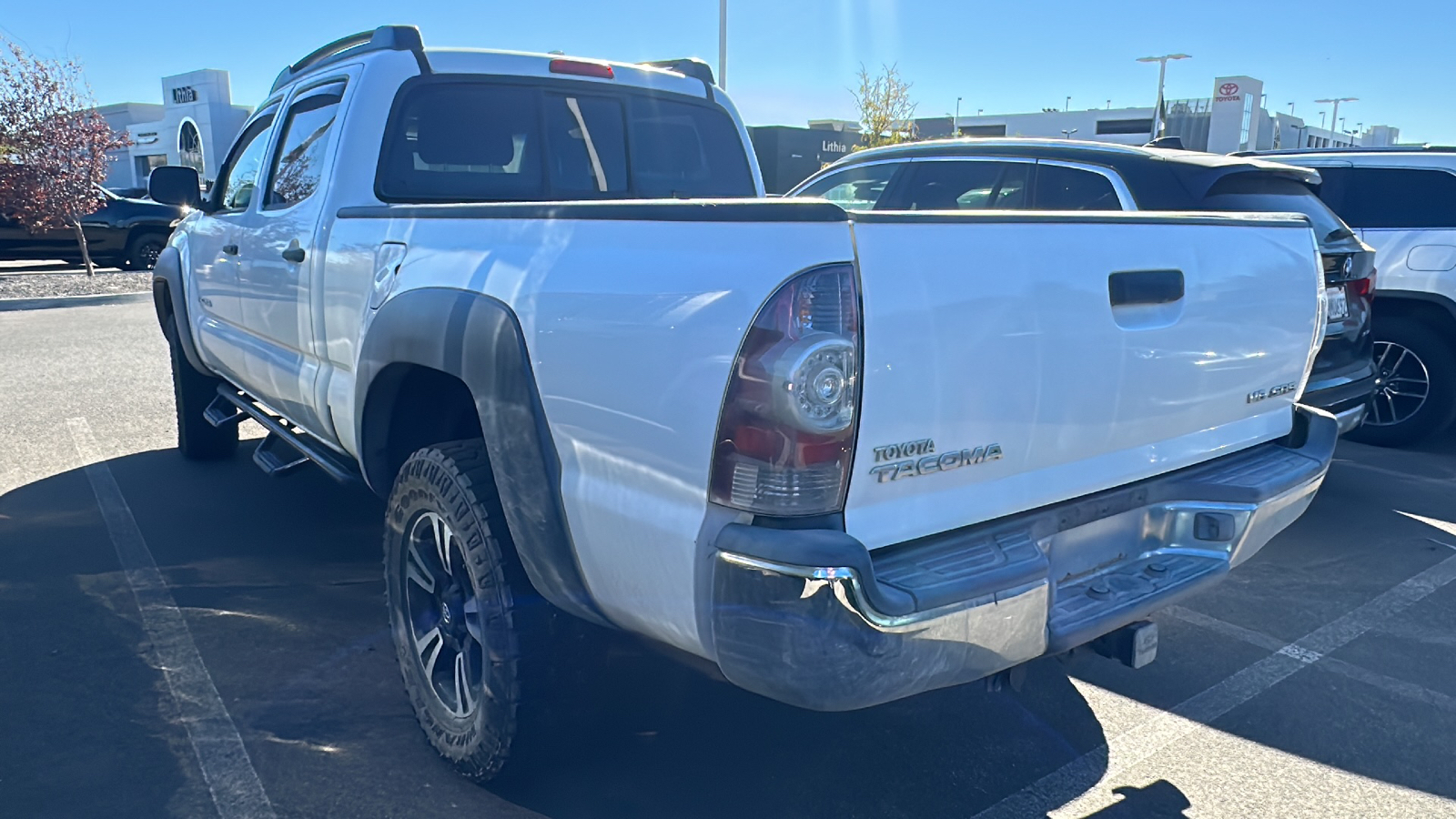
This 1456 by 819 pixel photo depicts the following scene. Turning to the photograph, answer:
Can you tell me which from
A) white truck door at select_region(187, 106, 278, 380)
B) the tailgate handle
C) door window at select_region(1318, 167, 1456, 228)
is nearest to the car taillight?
the tailgate handle

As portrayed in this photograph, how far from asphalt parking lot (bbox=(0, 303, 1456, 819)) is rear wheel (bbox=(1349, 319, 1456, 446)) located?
2.05 meters

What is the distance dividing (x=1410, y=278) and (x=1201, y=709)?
15.7ft

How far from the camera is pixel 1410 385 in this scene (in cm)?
662

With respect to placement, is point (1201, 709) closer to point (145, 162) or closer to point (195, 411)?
point (195, 411)

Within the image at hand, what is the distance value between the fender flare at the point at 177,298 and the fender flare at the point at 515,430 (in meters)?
3.53

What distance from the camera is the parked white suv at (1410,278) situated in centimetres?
650

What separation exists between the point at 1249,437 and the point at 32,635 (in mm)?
4085

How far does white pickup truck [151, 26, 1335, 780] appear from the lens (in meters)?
1.88

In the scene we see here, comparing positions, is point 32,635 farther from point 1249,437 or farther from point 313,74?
point 1249,437

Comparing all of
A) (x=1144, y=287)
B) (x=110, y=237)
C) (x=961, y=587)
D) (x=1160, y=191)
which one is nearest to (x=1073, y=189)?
(x=1160, y=191)

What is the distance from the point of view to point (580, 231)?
2.23 metres

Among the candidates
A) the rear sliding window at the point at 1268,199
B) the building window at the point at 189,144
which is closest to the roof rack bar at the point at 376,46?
the rear sliding window at the point at 1268,199

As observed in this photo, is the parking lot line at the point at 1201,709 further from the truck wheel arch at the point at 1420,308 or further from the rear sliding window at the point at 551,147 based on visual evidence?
the truck wheel arch at the point at 1420,308

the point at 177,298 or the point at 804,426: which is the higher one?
the point at 804,426
